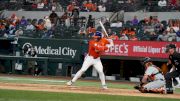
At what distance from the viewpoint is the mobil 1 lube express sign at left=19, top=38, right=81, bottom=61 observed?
28469 mm

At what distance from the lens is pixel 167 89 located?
1727cm

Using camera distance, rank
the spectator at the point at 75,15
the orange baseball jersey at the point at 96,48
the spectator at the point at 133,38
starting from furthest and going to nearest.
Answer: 1. the spectator at the point at 75,15
2. the spectator at the point at 133,38
3. the orange baseball jersey at the point at 96,48

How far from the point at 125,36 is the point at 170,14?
314cm

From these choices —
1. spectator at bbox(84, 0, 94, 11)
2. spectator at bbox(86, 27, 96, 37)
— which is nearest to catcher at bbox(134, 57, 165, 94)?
spectator at bbox(86, 27, 96, 37)

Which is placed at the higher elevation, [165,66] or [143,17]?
[143,17]

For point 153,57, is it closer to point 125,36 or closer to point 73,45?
point 125,36

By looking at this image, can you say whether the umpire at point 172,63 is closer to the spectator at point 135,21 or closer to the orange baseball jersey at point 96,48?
the orange baseball jersey at point 96,48

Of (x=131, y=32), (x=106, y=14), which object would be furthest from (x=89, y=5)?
(x=131, y=32)

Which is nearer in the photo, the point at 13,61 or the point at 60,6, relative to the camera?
the point at 13,61

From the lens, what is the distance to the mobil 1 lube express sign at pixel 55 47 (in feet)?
93.4

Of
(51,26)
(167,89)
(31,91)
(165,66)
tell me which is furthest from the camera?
(51,26)

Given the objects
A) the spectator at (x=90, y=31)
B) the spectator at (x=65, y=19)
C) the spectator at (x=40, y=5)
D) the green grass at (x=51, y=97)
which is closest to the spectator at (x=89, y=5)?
the spectator at (x=65, y=19)

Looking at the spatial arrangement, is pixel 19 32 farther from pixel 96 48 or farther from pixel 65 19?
pixel 96 48

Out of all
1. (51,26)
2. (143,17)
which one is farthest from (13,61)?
(143,17)
